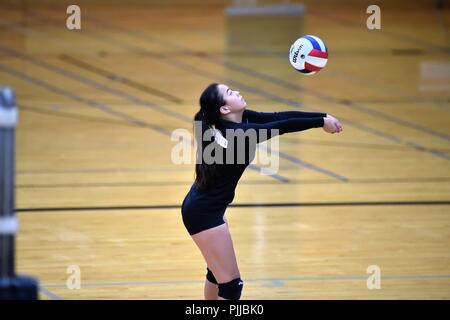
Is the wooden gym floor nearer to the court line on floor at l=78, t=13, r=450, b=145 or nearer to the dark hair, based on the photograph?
the court line on floor at l=78, t=13, r=450, b=145

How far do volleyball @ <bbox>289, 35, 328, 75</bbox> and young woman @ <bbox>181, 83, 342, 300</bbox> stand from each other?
48 cm

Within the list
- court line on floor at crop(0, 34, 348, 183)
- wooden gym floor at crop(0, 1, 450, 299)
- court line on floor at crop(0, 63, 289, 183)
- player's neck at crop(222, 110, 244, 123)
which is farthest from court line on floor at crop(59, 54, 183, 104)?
player's neck at crop(222, 110, 244, 123)

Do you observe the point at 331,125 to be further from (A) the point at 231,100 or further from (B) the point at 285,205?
(B) the point at 285,205

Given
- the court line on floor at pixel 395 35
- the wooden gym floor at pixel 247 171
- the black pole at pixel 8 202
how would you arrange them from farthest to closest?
the court line on floor at pixel 395 35 < the wooden gym floor at pixel 247 171 < the black pole at pixel 8 202

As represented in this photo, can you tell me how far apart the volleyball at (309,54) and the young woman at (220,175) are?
48cm

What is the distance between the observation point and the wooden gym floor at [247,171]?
848 centimetres

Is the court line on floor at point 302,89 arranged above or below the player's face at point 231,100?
below

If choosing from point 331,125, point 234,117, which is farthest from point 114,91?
point 331,125

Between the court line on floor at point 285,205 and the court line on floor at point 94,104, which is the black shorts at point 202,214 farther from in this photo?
the court line on floor at point 94,104

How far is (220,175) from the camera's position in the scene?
20.8 feet

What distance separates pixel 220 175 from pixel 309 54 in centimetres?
115

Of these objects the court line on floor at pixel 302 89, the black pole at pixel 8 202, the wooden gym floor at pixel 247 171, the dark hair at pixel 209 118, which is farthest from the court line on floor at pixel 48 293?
the court line on floor at pixel 302 89
